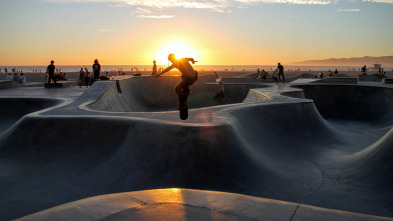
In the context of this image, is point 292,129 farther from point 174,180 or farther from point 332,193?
point 174,180

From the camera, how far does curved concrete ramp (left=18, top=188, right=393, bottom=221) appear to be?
278cm

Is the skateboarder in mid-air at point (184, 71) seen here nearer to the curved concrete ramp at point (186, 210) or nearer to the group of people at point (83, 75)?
the curved concrete ramp at point (186, 210)

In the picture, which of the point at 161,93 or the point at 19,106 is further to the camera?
the point at 161,93

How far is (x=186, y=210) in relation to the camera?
298 centimetres

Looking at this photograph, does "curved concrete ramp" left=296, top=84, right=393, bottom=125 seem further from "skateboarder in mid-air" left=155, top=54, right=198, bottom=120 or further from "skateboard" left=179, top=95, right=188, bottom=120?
"skateboarder in mid-air" left=155, top=54, right=198, bottom=120

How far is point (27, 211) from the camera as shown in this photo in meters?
5.07

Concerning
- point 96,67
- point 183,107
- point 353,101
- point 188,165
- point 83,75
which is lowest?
point 188,165

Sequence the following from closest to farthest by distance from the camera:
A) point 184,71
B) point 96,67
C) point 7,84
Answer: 1. point 184,71
2. point 96,67
3. point 7,84

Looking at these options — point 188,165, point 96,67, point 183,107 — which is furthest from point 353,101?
point 96,67

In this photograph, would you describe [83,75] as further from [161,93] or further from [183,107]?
[183,107]

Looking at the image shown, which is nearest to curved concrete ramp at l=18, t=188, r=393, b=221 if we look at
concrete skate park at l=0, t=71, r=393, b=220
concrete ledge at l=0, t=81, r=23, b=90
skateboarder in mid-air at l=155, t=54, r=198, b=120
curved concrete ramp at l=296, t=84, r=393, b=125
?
concrete skate park at l=0, t=71, r=393, b=220

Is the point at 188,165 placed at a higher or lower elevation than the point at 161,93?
lower

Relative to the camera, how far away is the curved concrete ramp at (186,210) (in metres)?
2.78

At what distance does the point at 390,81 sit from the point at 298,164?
19262 millimetres
